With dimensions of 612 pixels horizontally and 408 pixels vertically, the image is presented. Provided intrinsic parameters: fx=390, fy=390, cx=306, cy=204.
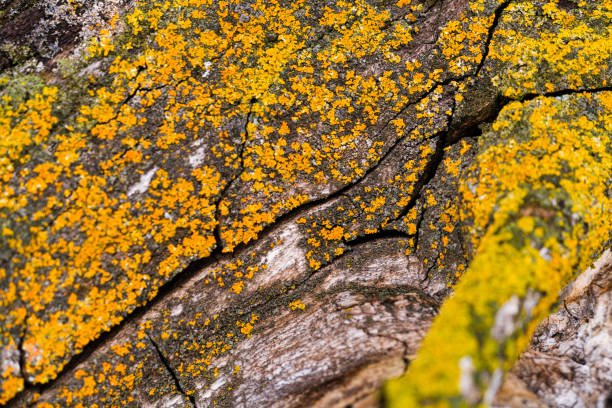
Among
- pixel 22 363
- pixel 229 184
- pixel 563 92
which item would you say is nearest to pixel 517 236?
pixel 563 92

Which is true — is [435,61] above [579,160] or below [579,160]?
above

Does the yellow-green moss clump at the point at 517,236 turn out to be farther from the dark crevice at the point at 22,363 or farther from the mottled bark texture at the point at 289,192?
the dark crevice at the point at 22,363

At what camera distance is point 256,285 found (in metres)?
3.90

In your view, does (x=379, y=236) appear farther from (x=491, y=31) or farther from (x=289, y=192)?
(x=491, y=31)

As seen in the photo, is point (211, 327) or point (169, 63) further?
point (169, 63)

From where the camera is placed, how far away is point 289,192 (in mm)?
4059

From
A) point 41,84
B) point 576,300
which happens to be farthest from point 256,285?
point 576,300

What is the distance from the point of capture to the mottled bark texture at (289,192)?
3.37 metres

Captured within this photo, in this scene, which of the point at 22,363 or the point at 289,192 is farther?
the point at 289,192

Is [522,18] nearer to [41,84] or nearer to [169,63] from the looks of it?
[169,63]

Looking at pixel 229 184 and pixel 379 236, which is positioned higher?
pixel 229 184

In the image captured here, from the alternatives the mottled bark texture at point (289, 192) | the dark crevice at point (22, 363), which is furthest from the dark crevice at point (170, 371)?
the dark crevice at point (22, 363)

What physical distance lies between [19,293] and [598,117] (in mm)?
5719

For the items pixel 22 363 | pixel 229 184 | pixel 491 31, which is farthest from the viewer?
pixel 491 31
